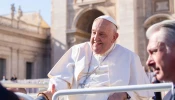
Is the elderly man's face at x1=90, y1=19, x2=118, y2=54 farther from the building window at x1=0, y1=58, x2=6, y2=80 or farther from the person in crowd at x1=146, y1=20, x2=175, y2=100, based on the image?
the building window at x1=0, y1=58, x2=6, y2=80

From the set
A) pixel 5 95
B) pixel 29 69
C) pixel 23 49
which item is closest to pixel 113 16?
pixel 23 49

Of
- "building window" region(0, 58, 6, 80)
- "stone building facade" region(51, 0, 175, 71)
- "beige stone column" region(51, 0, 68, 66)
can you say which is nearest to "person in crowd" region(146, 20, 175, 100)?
"stone building facade" region(51, 0, 175, 71)

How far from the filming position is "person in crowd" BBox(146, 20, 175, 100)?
1.84m

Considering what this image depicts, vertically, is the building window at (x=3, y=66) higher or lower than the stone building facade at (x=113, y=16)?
lower

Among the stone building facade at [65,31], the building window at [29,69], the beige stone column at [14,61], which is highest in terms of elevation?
the stone building facade at [65,31]

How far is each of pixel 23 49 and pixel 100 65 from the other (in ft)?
73.9

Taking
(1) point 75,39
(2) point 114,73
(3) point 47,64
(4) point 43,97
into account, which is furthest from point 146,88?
(3) point 47,64

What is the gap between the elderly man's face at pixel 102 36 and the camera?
3.55m

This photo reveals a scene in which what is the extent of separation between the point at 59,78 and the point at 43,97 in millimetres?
523

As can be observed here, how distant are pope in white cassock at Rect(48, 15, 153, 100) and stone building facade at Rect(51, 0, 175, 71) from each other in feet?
58.2

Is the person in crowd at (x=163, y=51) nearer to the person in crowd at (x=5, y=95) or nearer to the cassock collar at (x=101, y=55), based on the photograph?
the person in crowd at (x=5, y=95)

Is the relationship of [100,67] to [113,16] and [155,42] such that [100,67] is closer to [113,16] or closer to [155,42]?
[155,42]

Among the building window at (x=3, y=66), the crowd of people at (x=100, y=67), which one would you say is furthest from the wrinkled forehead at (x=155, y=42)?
the building window at (x=3, y=66)

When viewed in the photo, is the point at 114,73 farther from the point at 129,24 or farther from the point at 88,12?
the point at 88,12
